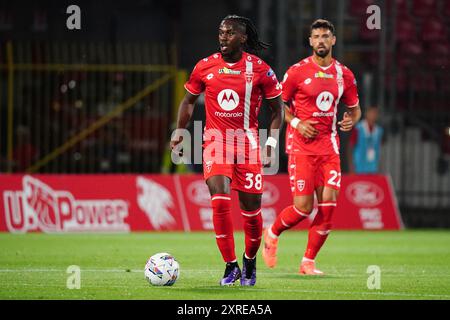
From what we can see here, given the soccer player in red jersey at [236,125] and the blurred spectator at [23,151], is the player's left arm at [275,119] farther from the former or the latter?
the blurred spectator at [23,151]

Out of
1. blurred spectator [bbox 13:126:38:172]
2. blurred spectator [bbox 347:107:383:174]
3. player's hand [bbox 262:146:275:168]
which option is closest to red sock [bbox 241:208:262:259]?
player's hand [bbox 262:146:275:168]

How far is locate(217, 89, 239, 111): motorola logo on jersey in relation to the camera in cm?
1100

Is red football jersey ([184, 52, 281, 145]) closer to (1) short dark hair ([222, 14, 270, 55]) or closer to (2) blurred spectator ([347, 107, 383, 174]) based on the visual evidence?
(1) short dark hair ([222, 14, 270, 55])

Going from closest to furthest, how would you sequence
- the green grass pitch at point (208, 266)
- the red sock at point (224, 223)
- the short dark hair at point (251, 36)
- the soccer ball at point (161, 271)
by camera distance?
the green grass pitch at point (208, 266) → the soccer ball at point (161, 271) → the red sock at point (224, 223) → the short dark hair at point (251, 36)

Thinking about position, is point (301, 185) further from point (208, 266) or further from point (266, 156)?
point (266, 156)

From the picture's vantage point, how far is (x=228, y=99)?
433 inches

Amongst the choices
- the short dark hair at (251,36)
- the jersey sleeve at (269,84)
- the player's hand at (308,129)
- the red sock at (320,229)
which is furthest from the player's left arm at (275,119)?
the red sock at (320,229)

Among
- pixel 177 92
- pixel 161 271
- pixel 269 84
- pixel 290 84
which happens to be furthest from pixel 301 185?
pixel 177 92

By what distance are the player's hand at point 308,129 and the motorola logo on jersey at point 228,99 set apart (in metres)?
1.73

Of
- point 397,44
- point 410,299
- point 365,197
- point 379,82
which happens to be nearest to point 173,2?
point 397,44

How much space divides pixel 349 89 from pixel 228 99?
7.70ft

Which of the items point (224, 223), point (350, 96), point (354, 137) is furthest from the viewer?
point (354, 137)

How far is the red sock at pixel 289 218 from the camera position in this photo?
12.8m
